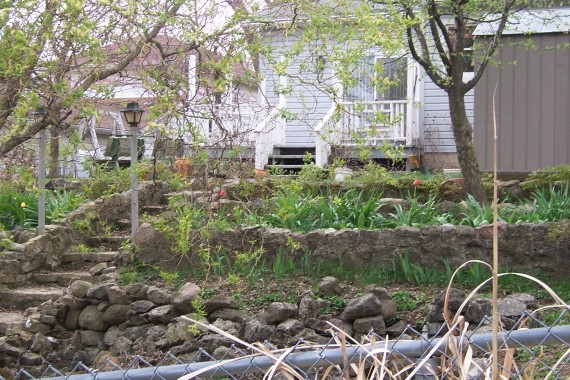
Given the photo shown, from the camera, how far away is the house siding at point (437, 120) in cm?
1689

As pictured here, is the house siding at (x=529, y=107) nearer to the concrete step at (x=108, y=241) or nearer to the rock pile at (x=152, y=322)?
the rock pile at (x=152, y=322)

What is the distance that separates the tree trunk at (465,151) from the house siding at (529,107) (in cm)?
137

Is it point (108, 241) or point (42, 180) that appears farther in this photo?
point (108, 241)

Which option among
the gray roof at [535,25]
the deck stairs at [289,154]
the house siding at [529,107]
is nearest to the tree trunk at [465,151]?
the house siding at [529,107]

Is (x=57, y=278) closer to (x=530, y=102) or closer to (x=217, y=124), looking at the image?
(x=217, y=124)

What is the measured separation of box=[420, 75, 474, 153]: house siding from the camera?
16891 mm

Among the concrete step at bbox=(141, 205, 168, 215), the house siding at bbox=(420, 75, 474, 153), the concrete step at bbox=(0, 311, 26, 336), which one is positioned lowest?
the concrete step at bbox=(0, 311, 26, 336)

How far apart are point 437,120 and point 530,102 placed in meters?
5.20

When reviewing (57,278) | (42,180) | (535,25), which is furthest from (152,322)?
(535,25)

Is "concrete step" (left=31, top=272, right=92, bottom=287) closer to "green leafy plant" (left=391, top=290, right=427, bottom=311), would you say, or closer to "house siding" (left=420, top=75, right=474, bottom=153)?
"green leafy plant" (left=391, top=290, right=427, bottom=311)

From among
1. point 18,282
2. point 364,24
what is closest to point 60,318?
point 18,282

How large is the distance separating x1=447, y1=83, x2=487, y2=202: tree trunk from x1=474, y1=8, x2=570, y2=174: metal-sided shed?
1.38 metres

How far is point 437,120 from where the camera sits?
17219 millimetres

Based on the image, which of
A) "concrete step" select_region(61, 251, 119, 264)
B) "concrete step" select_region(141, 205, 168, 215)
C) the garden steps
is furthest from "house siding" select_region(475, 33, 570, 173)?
"concrete step" select_region(61, 251, 119, 264)
